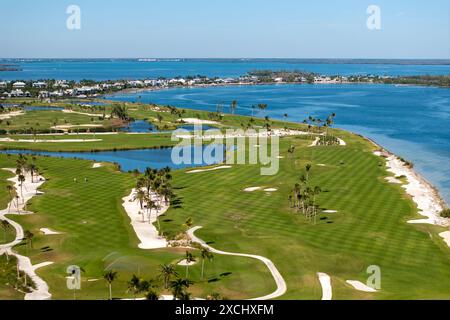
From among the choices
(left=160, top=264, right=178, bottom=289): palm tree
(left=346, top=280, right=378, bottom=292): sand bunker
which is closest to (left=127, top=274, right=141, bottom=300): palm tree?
(left=160, top=264, right=178, bottom=289): palm tree

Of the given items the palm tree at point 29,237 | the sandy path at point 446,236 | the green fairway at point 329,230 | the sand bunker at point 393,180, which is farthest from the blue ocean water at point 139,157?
the sandy path at point 446,236

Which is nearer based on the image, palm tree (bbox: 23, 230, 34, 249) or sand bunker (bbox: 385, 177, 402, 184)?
palm tree (bbox: 23, 230, 34, 249)

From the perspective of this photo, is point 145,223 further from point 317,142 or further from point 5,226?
point 317,142

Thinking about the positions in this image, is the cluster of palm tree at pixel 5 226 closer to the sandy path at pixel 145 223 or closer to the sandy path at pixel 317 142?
the sandy path at pixel 145 223

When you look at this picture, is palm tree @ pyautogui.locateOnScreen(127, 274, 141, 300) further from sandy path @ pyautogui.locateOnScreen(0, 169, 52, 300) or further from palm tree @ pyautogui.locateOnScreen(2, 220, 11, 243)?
palm tree @ pyautogui.locateOnScreen(2, 220, 11, 243)

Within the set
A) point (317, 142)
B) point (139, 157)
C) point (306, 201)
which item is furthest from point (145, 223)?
point (317, 142)
